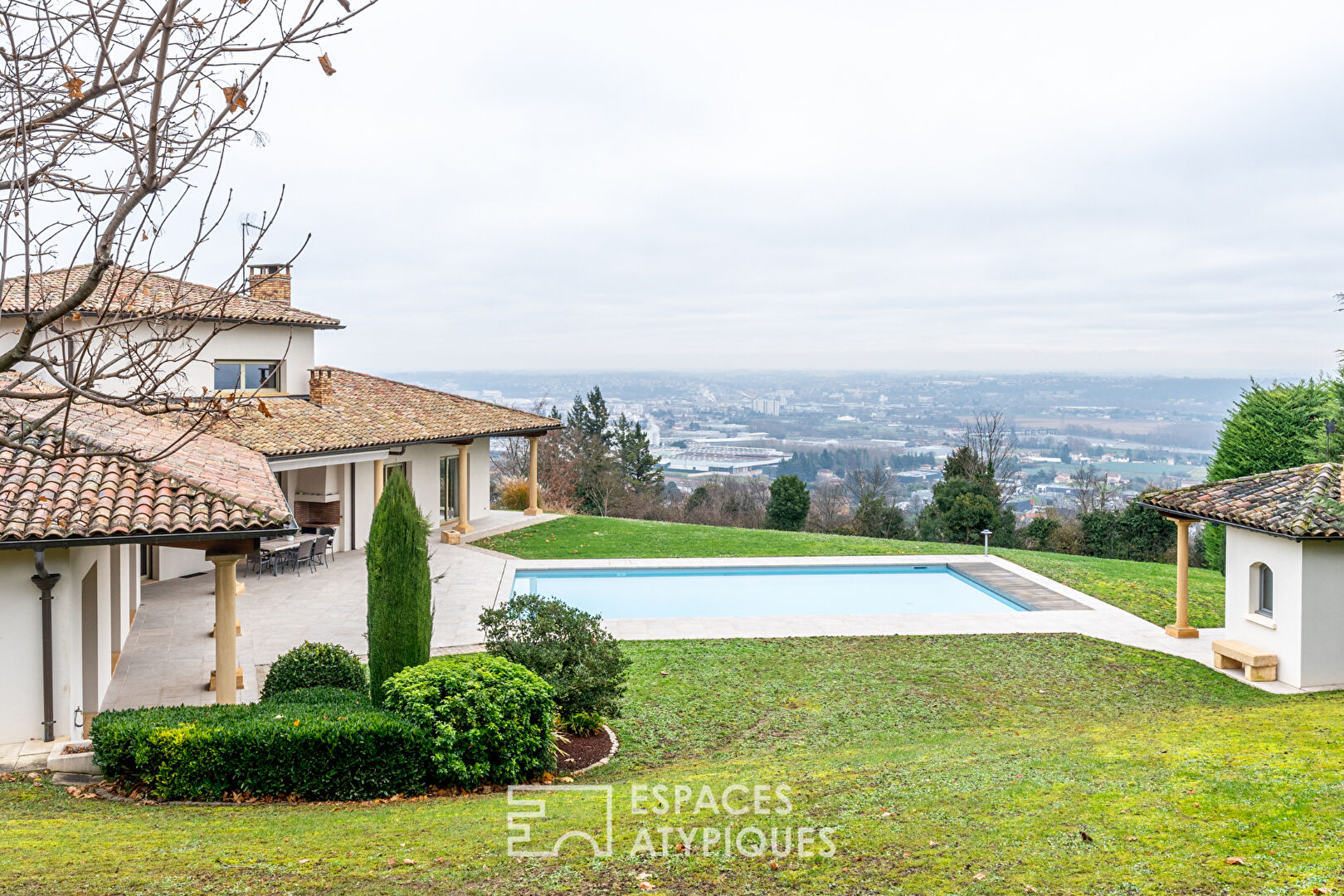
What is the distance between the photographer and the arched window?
12.2m

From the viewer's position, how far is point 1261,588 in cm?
1236

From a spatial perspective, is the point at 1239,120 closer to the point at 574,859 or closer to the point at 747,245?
the point at 574,859

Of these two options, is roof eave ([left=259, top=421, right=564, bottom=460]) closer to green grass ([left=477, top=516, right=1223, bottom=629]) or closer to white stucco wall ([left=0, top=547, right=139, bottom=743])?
green grass ([left=477, top=516, right=1223, bottom=629])

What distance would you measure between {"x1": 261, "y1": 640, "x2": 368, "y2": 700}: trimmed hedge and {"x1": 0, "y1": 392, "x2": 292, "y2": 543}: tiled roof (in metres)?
1.49

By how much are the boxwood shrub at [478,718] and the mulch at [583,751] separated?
455 millimetres

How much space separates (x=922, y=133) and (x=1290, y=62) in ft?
39.3

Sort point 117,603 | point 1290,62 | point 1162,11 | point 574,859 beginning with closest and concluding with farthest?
point 574,859 → point 117,603 → point 1290,62 → point 1162,11

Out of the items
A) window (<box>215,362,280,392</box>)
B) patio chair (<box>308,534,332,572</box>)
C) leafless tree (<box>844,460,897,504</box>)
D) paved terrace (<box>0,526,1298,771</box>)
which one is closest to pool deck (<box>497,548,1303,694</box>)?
paved terrace (<box>0,526,1298,771</box>)

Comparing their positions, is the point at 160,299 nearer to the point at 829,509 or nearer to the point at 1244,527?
the point at 1244,527

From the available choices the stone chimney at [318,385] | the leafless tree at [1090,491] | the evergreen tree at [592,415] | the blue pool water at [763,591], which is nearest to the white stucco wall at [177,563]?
the stone chimney at [318,385]

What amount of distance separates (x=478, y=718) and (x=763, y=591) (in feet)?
38.8

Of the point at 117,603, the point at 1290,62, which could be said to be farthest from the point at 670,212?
the point at 117,603

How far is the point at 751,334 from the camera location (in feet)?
220

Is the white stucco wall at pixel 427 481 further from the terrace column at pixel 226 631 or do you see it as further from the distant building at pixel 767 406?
the distant building at pixel 767 406
